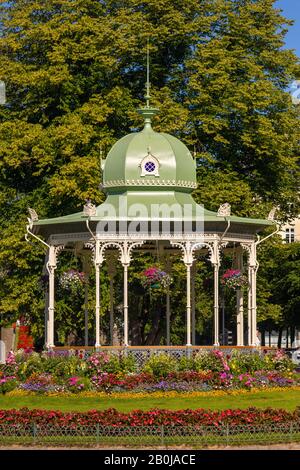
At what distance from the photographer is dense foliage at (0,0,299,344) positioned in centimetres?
5212

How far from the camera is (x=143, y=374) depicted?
36750mm

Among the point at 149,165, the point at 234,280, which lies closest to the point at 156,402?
the point at 234,280

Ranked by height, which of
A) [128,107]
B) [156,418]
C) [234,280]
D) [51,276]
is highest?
[128,107]

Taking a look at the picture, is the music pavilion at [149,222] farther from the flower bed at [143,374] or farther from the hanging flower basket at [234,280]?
the flower bed at [143,374]

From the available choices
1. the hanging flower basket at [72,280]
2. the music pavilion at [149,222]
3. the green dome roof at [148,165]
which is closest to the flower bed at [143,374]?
the music pavilion at [149,222]

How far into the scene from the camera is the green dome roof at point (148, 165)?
132ft

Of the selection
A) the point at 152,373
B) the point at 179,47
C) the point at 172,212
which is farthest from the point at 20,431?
the point at 179,47

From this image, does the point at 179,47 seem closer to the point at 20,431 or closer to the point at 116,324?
the point at 116,324

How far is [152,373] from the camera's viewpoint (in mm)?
36781

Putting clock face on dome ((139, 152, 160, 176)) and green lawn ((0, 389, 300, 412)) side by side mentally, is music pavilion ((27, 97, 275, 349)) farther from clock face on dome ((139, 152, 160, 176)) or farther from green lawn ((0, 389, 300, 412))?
green lawn ((0, 389, 300, 412))

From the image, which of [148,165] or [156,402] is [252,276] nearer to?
[148,165]

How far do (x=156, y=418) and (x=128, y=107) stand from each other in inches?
1114

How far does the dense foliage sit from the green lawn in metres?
16.0

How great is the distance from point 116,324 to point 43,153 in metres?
10.8
